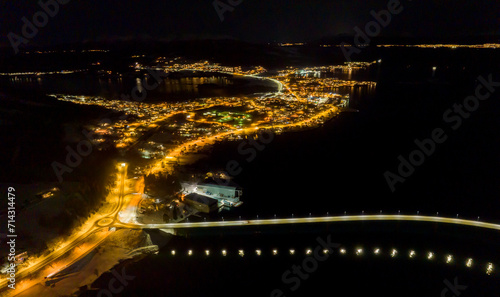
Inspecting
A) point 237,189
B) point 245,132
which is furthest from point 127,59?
point 237,189

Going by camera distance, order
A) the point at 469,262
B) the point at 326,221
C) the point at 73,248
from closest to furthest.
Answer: the point at 73,248 < the point at 469,262 < the point at 326,221

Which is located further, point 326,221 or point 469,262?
point 326,221

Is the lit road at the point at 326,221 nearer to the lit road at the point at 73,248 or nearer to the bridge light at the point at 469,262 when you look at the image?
the lit road at the point at 73,248

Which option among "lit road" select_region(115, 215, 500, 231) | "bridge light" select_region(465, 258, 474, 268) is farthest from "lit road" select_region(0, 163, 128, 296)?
"bridge light" select_region(465, 258, 474, 268)

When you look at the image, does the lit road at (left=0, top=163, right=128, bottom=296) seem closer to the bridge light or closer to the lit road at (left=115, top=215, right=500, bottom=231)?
the lit road at (left=115, top=215, right=500, bottom=231)

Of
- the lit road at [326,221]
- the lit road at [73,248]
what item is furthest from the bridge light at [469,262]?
the lit road at [73,248]

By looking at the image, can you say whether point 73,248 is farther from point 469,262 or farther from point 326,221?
point 469,262

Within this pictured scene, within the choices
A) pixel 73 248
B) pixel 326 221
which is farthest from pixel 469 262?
pixel 73 248

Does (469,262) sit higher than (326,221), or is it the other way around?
(326,221)

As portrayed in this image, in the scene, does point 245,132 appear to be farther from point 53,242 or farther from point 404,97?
point 404,97

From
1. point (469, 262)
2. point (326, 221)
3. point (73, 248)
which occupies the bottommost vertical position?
point (469, 262)

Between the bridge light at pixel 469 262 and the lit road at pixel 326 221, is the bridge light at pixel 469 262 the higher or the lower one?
the lower one

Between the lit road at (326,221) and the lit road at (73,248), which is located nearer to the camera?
the lit road at (73,248)
